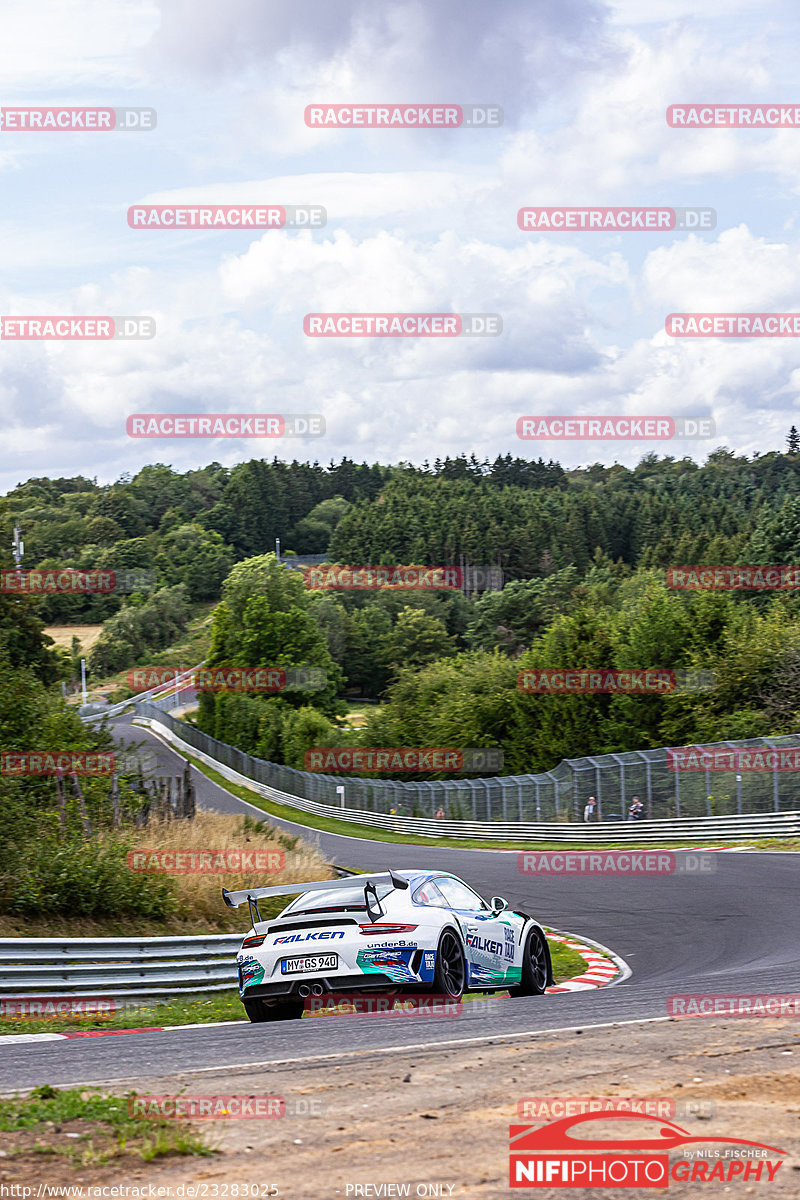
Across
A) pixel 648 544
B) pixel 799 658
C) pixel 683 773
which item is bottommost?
pixel 683 773

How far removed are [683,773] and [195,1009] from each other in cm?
2426

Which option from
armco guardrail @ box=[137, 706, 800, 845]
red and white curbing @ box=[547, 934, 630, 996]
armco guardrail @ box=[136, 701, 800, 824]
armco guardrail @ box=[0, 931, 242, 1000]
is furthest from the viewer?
armco guardrail @ box=[136, 701, 800, 824]

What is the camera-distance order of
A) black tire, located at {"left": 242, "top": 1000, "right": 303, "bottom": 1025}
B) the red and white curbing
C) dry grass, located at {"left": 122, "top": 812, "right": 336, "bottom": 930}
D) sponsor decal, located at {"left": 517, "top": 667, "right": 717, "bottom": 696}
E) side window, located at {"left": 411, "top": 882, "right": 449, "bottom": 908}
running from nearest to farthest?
1. black tire, located at {"left": 242, "top": 1000, "right": 303, "bottom": 1025}
2. side window, located at {"left": 411, "top": 882, "right": 449, "bottom": 908}
3. the red and white curbing
4. dry grass, located at {"left": 122, "top": 812, "right": 336, "bottom": 930}
5. sponsor decal, located at {"left": 517, "top": 667, "right": 717, "bottom": 696}

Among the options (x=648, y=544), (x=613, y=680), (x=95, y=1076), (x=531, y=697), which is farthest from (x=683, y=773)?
(x=648, y=544)

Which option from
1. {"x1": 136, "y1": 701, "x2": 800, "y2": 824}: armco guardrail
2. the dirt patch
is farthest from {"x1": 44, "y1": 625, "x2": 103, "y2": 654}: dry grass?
the dirt patch

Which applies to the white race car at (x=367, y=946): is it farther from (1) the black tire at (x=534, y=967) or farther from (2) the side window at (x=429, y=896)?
(1) the black tire at (x=534, y=967)

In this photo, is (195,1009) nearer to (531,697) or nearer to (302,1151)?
(302,1151)

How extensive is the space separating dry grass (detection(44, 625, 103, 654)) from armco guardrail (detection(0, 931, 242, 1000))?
127m

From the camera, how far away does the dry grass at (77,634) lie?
141000mm

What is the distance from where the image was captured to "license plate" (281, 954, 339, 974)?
970 centimetres

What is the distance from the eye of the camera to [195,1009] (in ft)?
40.0

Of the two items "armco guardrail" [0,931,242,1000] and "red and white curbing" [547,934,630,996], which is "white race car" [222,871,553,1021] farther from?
"red and white curbing" [547,934,630,996]

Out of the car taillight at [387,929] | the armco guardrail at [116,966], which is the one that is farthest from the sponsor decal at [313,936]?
the armco guardrail at [116,966]

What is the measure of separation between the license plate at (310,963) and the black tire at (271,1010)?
38 centimetres
